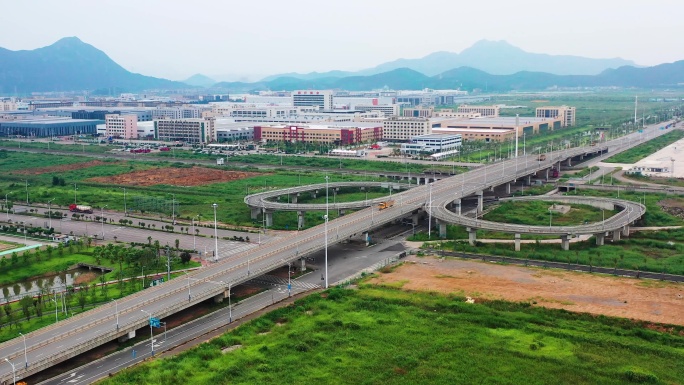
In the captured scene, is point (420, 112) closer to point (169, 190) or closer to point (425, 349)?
point (169, 190)

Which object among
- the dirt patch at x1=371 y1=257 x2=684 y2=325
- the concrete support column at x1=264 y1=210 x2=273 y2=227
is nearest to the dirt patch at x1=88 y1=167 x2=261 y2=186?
the concrete support column at x1=264 y1=210 x2=273 y2=227

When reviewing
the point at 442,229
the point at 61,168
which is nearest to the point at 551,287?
the point at 442,229

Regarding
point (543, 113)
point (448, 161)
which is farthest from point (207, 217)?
point (543, 113)

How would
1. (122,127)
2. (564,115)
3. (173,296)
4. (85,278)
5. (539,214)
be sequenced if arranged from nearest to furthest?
(173,296)
(85,278)
(539,214)
(122,127)
(564,115)

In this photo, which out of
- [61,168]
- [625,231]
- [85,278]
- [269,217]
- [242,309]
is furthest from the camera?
[61,168]

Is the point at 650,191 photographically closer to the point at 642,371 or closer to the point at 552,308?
the point at 552,308

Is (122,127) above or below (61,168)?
above

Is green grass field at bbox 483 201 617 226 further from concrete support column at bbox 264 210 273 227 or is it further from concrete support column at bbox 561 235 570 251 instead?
concrete support column at bbox 264 210 273 227
